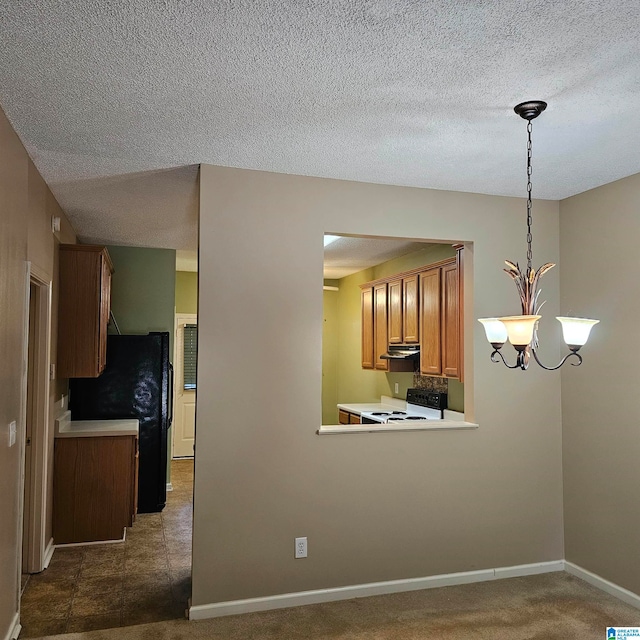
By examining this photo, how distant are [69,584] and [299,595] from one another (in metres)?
1.57

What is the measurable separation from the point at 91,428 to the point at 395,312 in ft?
9.72

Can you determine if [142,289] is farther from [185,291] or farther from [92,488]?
[92,488]

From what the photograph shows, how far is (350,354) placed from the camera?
7914mm

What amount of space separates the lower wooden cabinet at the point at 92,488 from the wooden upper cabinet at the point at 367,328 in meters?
2.81

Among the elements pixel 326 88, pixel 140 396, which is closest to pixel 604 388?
pixel 326 88

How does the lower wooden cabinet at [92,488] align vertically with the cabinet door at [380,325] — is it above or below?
below

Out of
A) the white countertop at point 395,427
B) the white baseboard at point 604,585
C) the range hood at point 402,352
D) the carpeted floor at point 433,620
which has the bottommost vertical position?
the carpeted floor at point 433,620

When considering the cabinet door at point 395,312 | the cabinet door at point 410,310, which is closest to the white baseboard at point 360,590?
the cabinet door at point 410,310

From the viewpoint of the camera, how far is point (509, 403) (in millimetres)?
4008

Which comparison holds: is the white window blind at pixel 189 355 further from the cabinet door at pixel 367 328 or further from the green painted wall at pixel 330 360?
the cabinet door at pixel 367 328

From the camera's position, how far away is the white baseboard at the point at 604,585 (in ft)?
11.4

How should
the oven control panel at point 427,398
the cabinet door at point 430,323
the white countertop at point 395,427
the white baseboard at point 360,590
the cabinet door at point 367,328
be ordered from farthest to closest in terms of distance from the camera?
the cabinet door at point 367,328 → the oven control panel at point 427,398 → the cabinet door at point 430,323 → the white countertop at point 395,427 → the white baseboard at point 360,590

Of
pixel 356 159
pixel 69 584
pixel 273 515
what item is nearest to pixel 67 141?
pixel 356 159

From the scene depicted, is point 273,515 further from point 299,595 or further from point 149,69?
point 149,69
